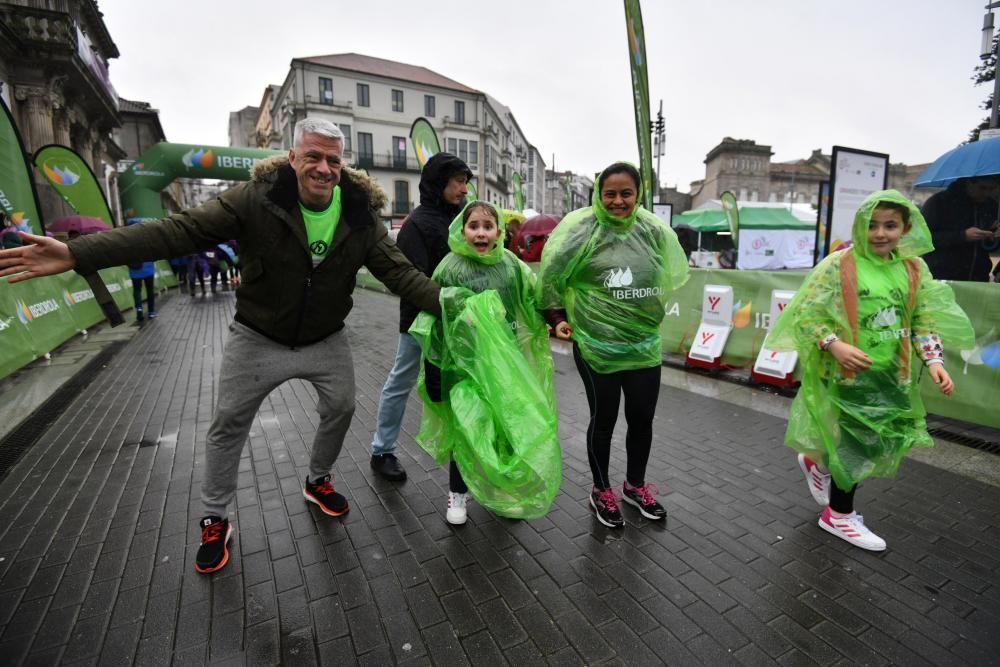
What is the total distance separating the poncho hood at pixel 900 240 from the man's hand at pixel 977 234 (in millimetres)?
3220

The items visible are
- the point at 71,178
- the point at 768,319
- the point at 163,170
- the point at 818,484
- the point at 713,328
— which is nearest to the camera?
the point at 818,484

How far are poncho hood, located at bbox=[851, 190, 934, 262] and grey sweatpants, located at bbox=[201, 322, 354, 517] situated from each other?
2561 millimetres

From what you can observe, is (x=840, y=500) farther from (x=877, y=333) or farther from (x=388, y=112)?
(x=388, y=112)

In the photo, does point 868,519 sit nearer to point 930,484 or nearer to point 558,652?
Result: point 930,484

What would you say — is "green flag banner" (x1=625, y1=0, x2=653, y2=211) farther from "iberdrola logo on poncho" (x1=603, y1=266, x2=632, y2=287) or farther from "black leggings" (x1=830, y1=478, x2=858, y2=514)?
"black leggings" (x1=830, y1=478, x2=858, y2=514)

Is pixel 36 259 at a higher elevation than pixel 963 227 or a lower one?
lower

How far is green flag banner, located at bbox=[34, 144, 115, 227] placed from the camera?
10.6 meters

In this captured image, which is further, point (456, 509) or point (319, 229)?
point (456, 509)

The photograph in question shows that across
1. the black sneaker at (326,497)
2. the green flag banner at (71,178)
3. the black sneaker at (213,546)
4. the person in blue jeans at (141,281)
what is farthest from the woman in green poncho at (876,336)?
the green flag banner at (71,178)

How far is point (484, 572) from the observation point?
2.38 metres

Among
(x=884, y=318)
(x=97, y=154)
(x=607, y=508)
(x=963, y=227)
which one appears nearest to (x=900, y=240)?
(x=884, y=318)

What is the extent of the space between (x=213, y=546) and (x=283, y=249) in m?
1.42

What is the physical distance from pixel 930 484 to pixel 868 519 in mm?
755

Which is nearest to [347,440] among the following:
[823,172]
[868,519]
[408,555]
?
[408,555]
